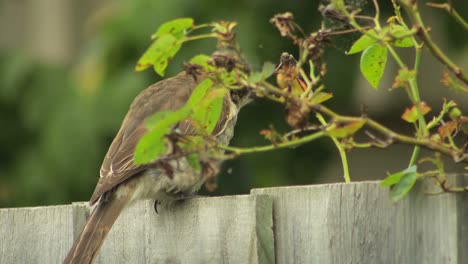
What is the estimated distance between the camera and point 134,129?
16.6 ft

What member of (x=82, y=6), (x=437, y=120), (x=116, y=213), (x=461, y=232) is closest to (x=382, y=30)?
(x=437, y=120)

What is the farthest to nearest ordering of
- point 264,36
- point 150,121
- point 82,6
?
point 82,6 → point 264,36 → point 150,121

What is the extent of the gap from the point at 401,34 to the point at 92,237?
144cm

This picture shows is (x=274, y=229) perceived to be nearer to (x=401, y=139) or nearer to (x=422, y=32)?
(x=401, y=139)

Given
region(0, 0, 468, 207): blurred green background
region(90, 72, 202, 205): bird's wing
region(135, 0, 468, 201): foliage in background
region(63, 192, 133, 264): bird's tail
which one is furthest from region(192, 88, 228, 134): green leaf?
region(0, 0, 468, 207): blurred green background

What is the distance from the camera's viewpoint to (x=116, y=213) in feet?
13.8

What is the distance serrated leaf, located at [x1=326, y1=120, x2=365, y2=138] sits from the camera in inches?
114

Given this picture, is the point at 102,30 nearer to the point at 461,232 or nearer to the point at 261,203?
the point at 261,203

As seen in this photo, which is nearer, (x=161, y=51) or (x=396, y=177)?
(x=396, y=177)

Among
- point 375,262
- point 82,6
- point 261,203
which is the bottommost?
point 375,262

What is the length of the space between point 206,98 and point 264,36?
4.30 metres

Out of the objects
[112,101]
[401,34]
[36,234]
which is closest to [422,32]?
[401,34]

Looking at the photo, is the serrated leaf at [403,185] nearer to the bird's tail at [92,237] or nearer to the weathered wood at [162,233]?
the weathered wood at [162,233]

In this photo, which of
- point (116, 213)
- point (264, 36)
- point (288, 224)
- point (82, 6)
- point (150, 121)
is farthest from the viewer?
point (82, 6)
